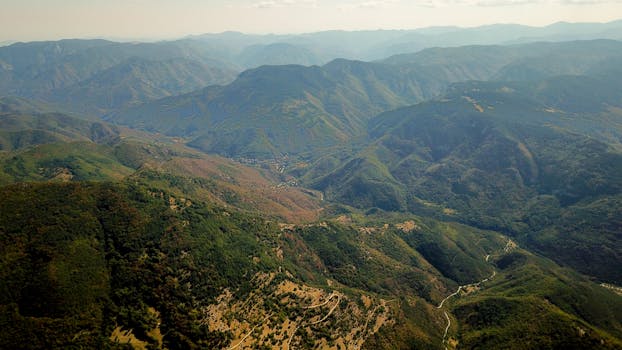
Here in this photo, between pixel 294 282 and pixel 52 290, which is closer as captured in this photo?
pixel 52 290

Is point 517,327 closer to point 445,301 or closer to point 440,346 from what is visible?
point 440,346

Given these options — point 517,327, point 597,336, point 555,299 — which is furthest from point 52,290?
point 555,299

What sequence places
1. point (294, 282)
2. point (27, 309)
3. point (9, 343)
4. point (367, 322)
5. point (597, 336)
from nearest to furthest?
point (9, 343)
point (27, 309)
point (597, 336)
point (367, 322)
point (294, 282)

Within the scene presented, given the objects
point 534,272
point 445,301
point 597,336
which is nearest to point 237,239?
point 445,301

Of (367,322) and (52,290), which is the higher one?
(52,290)

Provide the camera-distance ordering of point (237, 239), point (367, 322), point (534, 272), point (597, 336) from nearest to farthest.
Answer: point (597, 336) → point (367, 322) → point (237, 239) → point (534, 272)

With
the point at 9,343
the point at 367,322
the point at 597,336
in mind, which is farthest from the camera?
the point at 367,322

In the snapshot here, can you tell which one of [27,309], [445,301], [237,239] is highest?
[27,309]

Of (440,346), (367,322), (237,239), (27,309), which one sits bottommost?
(440,346)

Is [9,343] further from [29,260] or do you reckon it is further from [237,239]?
[237,239]
